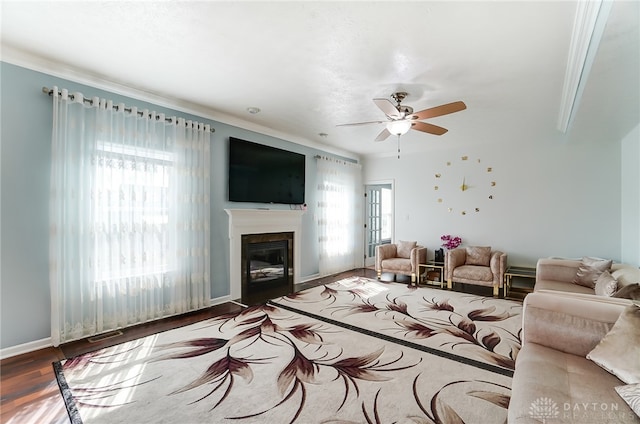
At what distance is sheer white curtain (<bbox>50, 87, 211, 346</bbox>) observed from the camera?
9.50 feet

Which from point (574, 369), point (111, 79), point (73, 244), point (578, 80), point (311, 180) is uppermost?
point (111, 79)

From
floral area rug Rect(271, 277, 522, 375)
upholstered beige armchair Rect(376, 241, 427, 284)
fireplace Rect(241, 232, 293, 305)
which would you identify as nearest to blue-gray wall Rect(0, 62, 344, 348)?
fireplace Rect(241, 232, 293, 305)

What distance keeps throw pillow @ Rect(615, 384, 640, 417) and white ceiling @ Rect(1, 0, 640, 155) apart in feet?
6.65

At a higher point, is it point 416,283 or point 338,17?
point 338,17

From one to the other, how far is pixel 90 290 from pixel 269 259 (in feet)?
8.15

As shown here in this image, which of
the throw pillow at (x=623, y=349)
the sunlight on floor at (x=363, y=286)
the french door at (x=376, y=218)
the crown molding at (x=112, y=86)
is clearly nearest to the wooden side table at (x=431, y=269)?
the sunlight on floor at (x=363, y=286)

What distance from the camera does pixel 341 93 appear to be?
3.41 meters

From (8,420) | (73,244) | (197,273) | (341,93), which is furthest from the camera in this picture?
(197,273)

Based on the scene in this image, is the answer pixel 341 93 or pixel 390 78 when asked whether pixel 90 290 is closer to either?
pixel 341 93

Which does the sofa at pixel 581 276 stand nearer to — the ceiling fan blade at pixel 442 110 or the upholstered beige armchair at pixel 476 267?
the upholstered beige armchair at pixel 476 267

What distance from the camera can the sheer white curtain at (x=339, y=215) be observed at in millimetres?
5945

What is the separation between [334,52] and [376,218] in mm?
5327

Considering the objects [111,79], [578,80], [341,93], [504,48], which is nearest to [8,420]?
[111,79]

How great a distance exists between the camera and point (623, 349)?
1.51m
